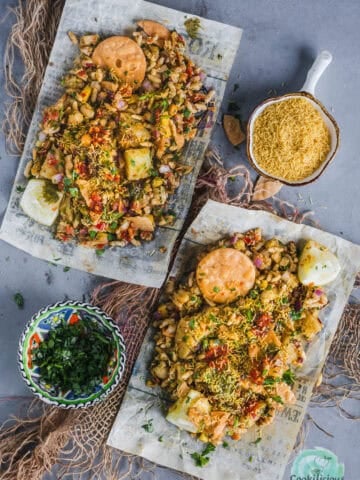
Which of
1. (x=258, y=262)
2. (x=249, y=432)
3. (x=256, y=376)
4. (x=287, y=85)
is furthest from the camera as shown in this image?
(x=287, y=85)

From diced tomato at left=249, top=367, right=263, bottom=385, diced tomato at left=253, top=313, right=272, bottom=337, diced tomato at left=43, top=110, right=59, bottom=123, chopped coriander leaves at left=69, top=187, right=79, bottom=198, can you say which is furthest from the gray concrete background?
diced tomato at left=253, top=313, right=272, bottom=337

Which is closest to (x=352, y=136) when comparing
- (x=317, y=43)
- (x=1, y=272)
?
(x=317, y=43)

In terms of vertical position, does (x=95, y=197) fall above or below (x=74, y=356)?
above

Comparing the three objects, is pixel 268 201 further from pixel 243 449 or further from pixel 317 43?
pixel 243 449

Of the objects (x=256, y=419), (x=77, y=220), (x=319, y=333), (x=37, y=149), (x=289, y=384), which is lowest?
(x=256, y=419)

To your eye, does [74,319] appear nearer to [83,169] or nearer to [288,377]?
[83,169]

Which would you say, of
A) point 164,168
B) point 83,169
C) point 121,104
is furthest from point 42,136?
point 164,168

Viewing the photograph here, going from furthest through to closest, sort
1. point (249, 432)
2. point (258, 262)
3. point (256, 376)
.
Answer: point (249, 432) → point (258, 262) → point (256, 376)

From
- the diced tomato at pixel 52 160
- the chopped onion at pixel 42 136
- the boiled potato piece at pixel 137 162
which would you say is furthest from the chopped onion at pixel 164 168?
the chopped onion at pixel 42 136
